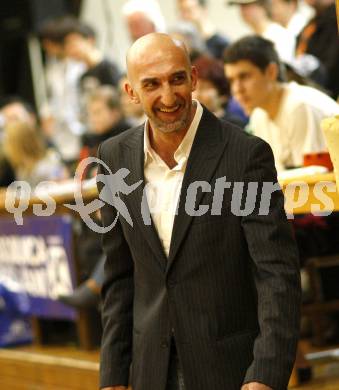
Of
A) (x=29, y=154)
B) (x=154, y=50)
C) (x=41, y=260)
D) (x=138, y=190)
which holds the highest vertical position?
(x=154, y=50)

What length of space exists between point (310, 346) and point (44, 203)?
171cm

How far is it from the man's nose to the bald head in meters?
0.08

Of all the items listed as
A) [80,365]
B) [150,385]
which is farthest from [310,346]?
[150,385]

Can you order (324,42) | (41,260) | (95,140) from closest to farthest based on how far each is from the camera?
1. (41,260)
2. (324,42)
3. (95,140)

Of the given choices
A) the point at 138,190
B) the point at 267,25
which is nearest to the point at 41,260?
the point at 267,25

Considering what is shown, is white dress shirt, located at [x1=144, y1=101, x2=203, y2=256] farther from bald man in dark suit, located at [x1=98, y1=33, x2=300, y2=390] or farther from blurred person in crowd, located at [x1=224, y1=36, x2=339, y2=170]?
blurred person in crowd, located at [x1=224, y1=36, x2=339, y2=170]

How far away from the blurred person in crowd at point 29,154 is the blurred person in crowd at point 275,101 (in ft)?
7.30

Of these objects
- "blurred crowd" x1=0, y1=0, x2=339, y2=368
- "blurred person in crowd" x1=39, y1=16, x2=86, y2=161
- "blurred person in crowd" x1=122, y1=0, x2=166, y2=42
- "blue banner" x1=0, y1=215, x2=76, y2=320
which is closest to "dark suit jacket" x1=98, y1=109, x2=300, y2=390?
"blurred crowd" x1=0, y1=0, x2=339, y2=368

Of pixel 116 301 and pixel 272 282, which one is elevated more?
pixel 272 282

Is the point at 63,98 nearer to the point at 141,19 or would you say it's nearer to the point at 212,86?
the point at 141,19

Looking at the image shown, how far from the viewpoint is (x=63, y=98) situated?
8.29 m

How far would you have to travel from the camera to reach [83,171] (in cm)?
562

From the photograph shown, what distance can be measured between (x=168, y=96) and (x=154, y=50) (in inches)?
4.8

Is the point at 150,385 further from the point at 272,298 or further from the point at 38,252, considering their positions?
the point at 38,252
